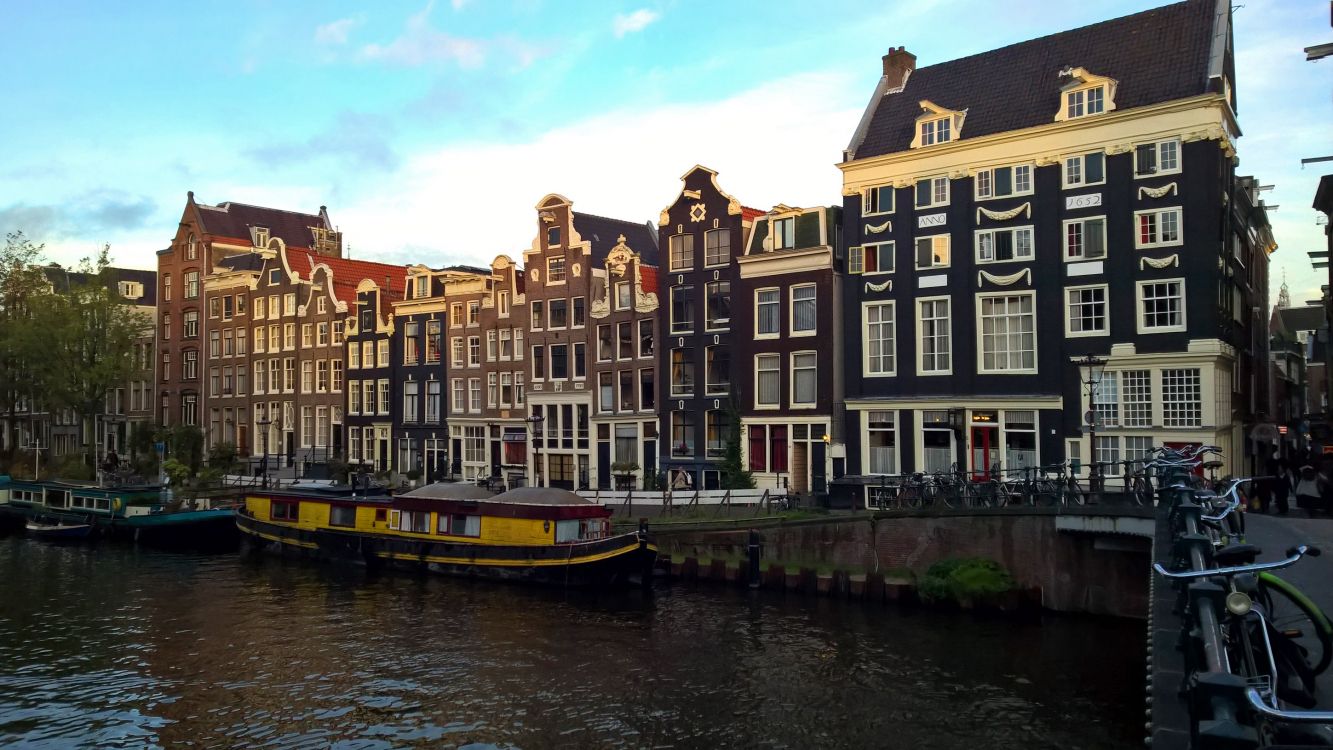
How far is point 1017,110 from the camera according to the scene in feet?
140

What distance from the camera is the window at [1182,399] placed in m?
37.3

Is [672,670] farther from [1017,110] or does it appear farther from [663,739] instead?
[1017,110]

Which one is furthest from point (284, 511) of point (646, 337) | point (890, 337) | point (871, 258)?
point (871, 258)

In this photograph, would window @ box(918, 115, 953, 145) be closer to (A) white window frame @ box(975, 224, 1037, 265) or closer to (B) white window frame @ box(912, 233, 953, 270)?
(B) white window frame @ box(912, 233, 953, 270)

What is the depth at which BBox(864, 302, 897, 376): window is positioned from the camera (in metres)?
45.2

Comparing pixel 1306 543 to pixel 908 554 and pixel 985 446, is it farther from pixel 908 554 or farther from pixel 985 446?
pixel 985 446

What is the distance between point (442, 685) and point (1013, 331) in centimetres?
2756

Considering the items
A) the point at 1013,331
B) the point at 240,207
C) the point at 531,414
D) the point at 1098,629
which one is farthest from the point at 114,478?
the point at 1098,629

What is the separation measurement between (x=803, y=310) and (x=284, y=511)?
2616cm

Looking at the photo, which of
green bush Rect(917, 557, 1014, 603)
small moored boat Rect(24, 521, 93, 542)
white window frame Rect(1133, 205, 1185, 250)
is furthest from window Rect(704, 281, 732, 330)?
small moored boat Rect(24, 521, 93, 542)

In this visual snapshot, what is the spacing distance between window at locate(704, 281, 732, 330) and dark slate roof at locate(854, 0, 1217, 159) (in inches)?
370

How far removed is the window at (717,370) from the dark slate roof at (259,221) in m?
53.1

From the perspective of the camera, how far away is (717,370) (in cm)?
5153

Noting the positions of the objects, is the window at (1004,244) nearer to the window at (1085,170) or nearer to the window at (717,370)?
the window at (1085,170)
